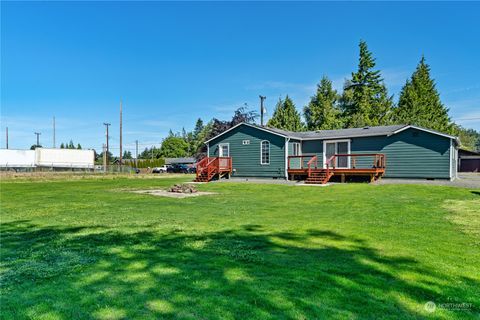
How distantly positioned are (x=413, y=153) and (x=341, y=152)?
4102mm

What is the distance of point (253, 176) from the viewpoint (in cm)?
2192

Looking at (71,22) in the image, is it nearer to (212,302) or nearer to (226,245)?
(226,245)

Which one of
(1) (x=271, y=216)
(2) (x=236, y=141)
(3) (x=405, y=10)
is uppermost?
(3) (x=405, y=10)

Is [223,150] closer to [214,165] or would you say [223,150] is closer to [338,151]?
[214,165]

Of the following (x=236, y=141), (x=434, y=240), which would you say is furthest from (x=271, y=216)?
(x=236, y=141)

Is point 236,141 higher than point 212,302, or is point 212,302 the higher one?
point 236,141

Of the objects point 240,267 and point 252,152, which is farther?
point 252,152

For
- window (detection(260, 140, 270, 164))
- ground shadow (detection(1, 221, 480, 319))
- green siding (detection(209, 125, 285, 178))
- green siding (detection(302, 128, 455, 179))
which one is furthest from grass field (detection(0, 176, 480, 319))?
window (detection(260, 140, 270, 164))

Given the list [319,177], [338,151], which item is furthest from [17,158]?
[338,151]

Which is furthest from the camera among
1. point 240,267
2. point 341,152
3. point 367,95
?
point 367,95

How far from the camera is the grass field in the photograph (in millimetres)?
2711

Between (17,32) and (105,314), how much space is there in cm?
1718

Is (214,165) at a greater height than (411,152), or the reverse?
(411,152)

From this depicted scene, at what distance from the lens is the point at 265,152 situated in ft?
70.1
